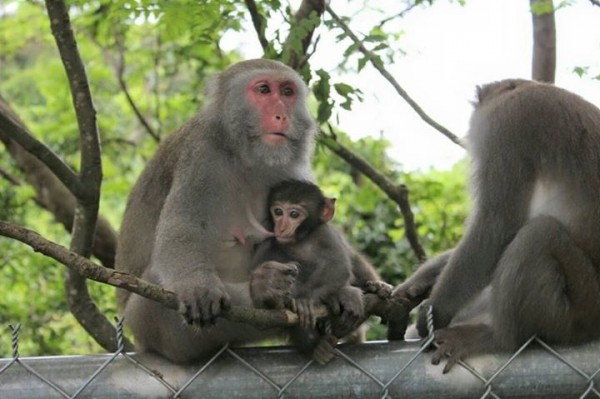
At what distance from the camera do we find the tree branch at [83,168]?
6.34 m

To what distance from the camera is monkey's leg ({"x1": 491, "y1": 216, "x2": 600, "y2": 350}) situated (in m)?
4.61

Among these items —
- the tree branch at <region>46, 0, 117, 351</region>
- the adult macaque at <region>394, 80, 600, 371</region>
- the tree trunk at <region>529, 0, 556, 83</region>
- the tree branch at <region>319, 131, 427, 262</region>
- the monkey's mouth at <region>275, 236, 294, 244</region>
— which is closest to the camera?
the adult macaque at <region>394, 80, 600, 371</region>

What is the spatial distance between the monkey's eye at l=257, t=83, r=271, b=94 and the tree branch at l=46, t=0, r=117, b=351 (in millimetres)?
1608

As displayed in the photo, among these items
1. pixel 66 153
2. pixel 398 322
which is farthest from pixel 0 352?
pixel 398 322

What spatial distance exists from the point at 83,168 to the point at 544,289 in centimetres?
347

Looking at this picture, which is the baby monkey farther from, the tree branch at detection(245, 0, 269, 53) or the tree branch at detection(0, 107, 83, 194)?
the tree branch at detection(0, 107, 83, 194)

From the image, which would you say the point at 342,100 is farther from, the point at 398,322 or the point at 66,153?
the point at 66,153

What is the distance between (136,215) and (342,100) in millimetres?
1633

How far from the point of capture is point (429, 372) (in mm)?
3395

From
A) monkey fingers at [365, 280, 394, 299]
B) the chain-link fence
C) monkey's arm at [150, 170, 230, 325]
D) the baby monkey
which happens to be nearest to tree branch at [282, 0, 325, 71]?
the baby monkey

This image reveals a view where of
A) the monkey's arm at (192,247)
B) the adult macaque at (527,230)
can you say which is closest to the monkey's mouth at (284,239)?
the monkey's arm at (192,247)

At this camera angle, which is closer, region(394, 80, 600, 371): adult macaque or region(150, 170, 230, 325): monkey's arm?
region(150, 170, 230, 325): monkey's arm

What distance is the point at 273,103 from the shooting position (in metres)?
5.38

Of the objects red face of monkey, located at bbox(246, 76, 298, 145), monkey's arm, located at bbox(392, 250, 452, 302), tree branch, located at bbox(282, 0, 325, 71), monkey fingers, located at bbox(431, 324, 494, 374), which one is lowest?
monkey fingers, located at bbox(431, 324, 494, 374)
